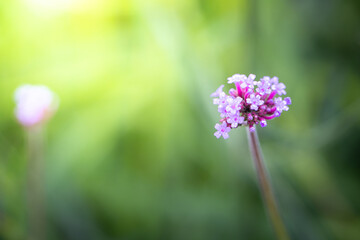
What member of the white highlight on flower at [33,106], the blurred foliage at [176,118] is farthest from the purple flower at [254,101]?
the white highlight on flower at [33,106]

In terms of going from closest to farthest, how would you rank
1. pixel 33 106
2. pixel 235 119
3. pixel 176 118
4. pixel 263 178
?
1. pixel 235 119
2. pixel 263 178
3. pixel 33 106
4. pixel 176 118

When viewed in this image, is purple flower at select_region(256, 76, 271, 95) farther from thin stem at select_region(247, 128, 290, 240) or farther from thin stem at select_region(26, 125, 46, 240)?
thin stem at select_region(26, 125, 46, 240)

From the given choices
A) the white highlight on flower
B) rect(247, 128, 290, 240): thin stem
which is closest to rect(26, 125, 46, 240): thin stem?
the white highlight on flower

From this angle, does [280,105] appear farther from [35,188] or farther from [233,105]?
[35,188]

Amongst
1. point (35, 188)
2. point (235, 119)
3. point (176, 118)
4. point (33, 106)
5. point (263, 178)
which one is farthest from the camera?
point (176, 118)

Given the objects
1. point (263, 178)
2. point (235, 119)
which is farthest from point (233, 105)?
point (263, 178)

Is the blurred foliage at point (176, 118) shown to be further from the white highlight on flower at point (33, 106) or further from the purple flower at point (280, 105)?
the purple flower at point (280, 105)

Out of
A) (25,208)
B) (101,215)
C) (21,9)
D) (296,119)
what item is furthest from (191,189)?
(21,9)
